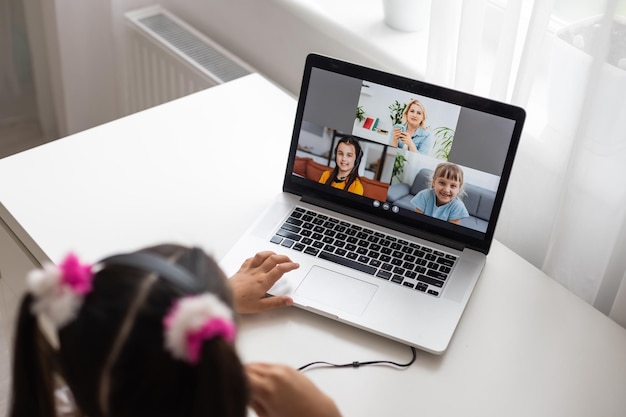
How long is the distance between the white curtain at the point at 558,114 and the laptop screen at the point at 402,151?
0.31 feet

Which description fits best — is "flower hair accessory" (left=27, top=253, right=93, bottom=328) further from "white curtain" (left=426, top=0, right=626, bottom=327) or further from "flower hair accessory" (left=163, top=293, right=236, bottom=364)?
"white curtain" (left=426, top=0, right=626, bottom=327)

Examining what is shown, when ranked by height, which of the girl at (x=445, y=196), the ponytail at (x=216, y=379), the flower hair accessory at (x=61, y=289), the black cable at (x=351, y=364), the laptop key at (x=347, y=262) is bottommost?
the black cable at (x=351, y=364)

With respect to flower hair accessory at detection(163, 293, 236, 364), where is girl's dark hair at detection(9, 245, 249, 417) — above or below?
below

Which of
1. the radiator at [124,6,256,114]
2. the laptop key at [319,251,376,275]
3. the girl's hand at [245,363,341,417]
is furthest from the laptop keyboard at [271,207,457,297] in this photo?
the radiator at [124,6,256,114]

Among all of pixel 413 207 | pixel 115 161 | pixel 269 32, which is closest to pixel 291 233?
pixel 413 207

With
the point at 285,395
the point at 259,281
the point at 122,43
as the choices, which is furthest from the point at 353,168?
the point at 122,43

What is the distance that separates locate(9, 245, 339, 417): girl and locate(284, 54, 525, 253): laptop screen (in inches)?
Answer: 17.6

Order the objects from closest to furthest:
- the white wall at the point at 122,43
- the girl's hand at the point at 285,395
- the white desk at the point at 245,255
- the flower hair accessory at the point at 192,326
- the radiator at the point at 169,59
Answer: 1. the flower hair accessory at the point at 192,326
2. the girl's hand at the point at 285,395
3. the white desk at the point at 245,255
4. the white wall at the point at 122,43
5. the radiator at the point at 169,59

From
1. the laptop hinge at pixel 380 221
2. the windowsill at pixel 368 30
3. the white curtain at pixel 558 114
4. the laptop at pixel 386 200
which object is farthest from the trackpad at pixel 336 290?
the windowsill at pixel 368 30

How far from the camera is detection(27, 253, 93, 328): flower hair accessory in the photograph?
2.01 ft

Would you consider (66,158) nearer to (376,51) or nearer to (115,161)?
(115,161)

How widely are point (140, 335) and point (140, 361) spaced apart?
2 cm

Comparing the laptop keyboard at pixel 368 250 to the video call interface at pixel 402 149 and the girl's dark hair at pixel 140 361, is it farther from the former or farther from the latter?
the girl's dark hair at pixel 140 361

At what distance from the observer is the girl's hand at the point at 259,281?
3.09 ft
